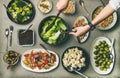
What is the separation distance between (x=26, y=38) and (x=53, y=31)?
206 mm

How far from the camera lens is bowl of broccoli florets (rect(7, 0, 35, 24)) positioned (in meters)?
2.48

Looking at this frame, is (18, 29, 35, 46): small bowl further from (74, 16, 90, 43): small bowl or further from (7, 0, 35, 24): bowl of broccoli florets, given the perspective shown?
(74, 16, 90, 43): small bowl

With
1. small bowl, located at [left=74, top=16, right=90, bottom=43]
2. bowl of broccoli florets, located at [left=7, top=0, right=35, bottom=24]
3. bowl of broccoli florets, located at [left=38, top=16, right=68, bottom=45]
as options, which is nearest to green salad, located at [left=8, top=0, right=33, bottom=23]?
bowl of broccoli florets, located at [left=7, top=0, right=35, bottom=24]

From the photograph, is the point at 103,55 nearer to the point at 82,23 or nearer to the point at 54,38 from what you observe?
the point at 82,23

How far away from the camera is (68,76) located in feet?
8.17

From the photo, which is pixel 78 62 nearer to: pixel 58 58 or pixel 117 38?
pixel 58 58

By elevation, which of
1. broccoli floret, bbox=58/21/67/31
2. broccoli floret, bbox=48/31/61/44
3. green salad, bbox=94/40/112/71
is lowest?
green salad, bbox=94/40/112/71

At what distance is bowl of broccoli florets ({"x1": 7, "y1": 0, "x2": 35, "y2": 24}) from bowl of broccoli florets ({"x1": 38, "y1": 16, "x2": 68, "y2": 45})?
111mm

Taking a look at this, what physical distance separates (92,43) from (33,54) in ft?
1.48

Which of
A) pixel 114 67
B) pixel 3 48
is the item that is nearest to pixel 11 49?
pixel 3 48

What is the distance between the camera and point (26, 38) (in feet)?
8.11

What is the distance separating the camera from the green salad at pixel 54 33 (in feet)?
8.13

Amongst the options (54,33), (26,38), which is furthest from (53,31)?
(26,38)

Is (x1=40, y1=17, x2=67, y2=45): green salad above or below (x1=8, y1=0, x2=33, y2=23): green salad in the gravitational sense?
below
